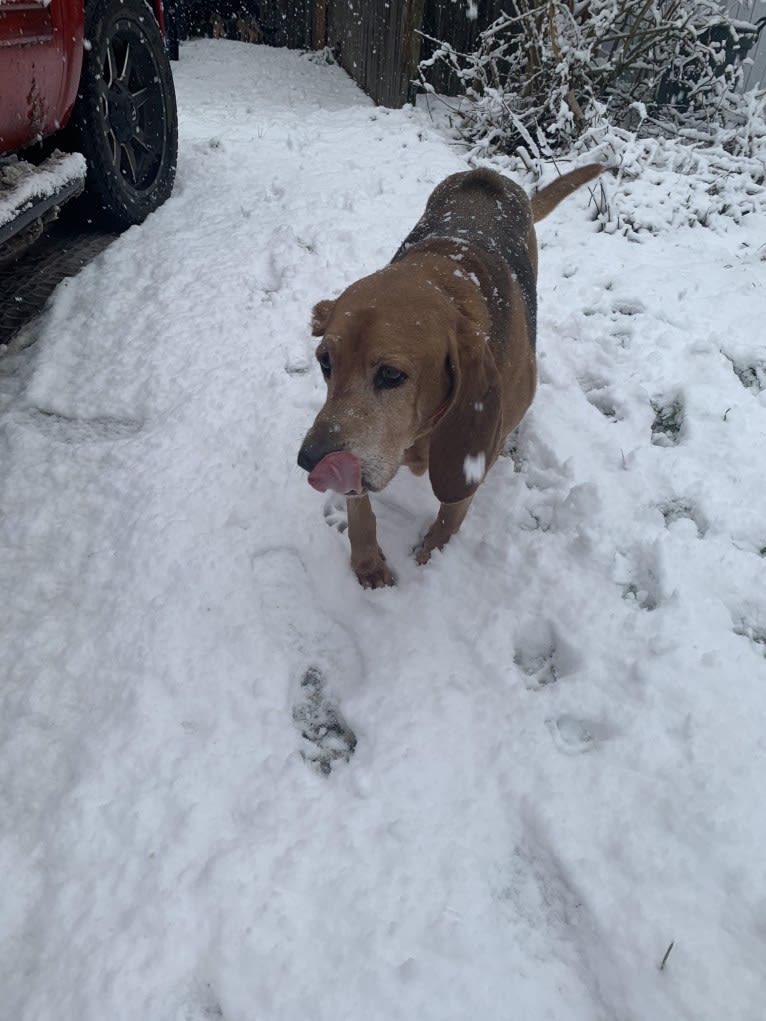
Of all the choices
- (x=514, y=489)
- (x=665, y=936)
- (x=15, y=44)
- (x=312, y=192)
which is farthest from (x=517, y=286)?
(x=312, y=192)

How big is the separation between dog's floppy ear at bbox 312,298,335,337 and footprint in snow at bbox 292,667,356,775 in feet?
3.88

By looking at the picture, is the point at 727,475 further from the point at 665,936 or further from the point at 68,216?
the point at 68,216

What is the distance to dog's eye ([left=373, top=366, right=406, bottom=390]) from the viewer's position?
1906 millimetres

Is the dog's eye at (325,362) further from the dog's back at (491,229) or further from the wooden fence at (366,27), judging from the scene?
the wooden fence at (366,27)

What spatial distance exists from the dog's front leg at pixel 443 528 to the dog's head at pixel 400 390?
0.30 m

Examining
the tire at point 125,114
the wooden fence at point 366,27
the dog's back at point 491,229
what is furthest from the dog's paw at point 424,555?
the wooden fence at point 366,27

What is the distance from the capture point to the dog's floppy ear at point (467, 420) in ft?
6.58

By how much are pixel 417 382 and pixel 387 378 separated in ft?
0.30

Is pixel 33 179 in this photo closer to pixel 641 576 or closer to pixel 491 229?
pixel 491 229

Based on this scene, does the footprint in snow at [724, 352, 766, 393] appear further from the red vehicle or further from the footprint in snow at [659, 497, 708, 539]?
the red vehicle

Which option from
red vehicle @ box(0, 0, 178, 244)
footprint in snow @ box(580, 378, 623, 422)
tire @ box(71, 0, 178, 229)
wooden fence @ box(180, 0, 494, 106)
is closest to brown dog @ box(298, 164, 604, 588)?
footprint in snow @ box(580, 378, 623, 422)

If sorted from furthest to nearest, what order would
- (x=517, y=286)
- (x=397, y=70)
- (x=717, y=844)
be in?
1. (x=397, y=70)
2. (x=517, y=286)
3. (x=717, y=844)

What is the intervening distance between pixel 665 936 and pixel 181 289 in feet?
12.7

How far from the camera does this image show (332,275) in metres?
4.07
